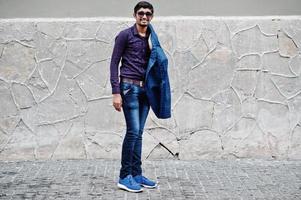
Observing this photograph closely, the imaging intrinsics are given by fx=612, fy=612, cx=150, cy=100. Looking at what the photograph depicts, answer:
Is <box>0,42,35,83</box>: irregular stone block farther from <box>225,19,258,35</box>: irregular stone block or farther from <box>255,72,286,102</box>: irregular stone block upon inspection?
<box>255,72,286,102</box>: irregular stone block

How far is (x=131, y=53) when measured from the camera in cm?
558

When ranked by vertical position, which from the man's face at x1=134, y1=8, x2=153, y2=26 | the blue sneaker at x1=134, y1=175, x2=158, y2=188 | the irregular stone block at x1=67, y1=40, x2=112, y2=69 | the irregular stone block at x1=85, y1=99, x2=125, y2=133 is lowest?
the blue sneaker at x1=134, y1=175, x2=158, y2=188

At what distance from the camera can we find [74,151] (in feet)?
23.0

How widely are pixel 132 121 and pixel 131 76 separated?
16.2 inches

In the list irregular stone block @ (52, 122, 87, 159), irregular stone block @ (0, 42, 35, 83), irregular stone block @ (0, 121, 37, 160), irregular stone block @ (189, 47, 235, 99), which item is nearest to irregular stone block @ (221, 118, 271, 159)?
irregular stone block @ (189, 47, 235, 99)

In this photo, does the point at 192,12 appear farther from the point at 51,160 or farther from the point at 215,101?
the point at 51,160

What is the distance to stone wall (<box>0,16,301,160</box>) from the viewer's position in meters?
6.92

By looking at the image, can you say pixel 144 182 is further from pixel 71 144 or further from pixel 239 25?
pixel 239 25

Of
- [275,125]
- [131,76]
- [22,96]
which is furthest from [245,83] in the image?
[22,96]

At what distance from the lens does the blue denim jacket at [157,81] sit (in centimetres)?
556

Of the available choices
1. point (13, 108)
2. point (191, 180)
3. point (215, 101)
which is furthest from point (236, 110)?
point (13, 108)

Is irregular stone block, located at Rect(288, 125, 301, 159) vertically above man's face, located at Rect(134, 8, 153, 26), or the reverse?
man's face, located at Rect(134, 8, 153, 26)

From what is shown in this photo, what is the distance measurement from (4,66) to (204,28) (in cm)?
231

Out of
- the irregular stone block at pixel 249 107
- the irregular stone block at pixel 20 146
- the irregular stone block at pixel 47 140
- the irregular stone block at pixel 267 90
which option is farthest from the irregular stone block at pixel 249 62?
the irregular stone block at pixel 20 146
